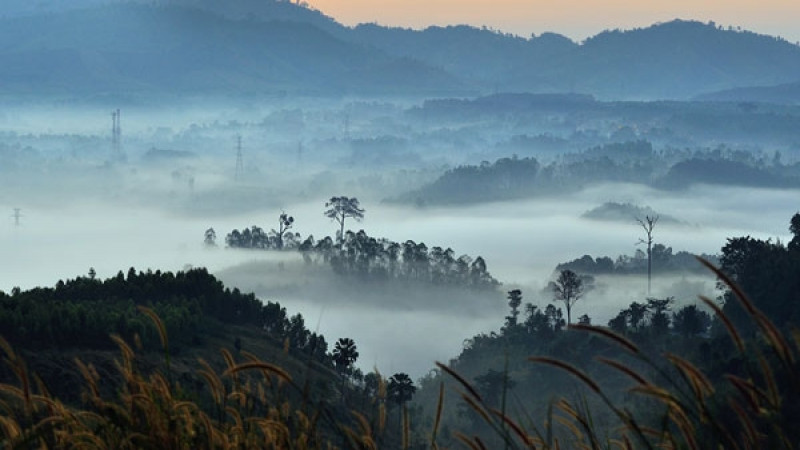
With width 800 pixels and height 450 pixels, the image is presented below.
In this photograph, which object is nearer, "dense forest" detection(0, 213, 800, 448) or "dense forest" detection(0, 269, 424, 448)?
"dense forest" detection(0, 269, 424, 448)

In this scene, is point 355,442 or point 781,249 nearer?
point 355,442

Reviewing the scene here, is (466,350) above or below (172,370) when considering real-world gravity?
below

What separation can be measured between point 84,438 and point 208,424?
125 cm

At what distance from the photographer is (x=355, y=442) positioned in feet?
28.5

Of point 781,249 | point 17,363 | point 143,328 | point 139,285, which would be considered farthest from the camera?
point 781,249

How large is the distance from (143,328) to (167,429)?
72.6 m

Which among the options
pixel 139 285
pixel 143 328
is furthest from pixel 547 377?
pixel 143 328

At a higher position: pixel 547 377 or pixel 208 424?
pixel 208 424

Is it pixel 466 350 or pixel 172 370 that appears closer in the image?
pixel 172 370

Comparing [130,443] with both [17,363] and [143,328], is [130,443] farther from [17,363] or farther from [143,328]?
[143,328]

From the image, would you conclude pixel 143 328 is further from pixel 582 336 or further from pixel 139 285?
pixel 582 336

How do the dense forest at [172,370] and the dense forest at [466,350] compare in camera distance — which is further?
the dense forest at [466,350]

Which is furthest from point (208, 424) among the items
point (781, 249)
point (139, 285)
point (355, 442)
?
point (781, 249)

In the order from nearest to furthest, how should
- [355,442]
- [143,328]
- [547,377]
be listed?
[355,442]
[143,328]
[547,377]
